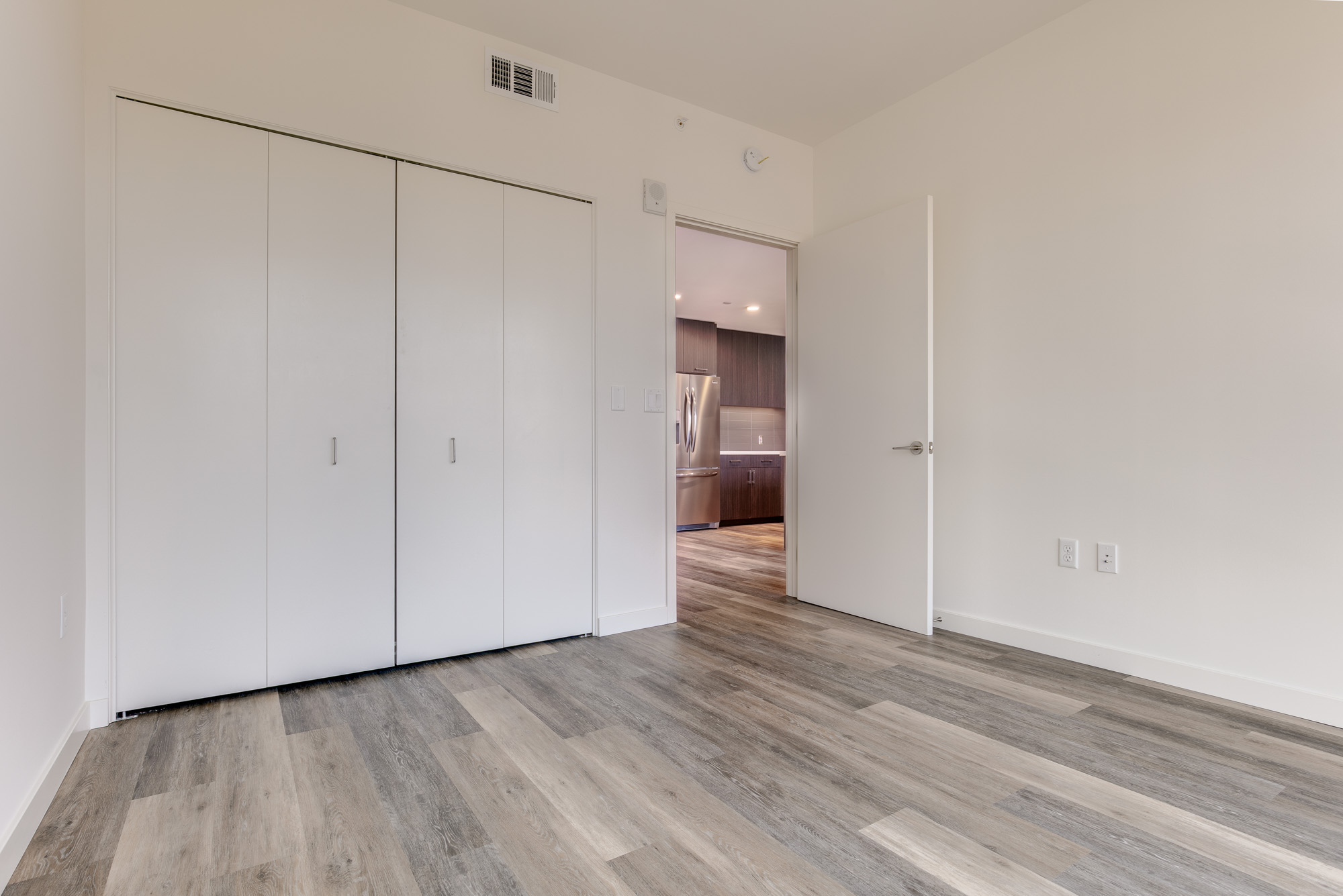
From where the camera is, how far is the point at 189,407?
2.26 metres

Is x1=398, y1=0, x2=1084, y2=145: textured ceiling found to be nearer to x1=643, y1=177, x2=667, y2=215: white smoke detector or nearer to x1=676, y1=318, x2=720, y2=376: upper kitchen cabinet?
x1=643, y1=177, x2=667, y2=215: white smoke detector

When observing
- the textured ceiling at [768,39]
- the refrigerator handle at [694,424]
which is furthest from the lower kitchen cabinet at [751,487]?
the textured ceiling at [768,39]

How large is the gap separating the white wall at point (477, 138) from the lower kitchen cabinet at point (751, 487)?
4.40m

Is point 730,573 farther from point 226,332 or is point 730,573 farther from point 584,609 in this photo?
point 226,332

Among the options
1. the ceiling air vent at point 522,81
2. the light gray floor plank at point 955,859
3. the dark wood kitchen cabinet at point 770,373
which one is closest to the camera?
the light gray floor plank at point 955,859

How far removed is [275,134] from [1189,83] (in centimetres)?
340

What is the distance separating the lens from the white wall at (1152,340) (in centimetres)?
216

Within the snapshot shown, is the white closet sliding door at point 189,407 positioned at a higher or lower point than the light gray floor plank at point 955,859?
higher

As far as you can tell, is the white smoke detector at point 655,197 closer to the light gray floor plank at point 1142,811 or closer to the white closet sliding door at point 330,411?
the white closet sliding door at point 330,411

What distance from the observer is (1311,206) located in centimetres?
214

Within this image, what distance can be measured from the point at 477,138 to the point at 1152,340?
2871mm

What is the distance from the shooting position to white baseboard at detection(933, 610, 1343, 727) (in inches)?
84.0

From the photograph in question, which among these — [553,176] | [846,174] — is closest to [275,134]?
[553,176]

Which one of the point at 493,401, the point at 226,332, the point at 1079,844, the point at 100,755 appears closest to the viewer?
the point at 1079,844
